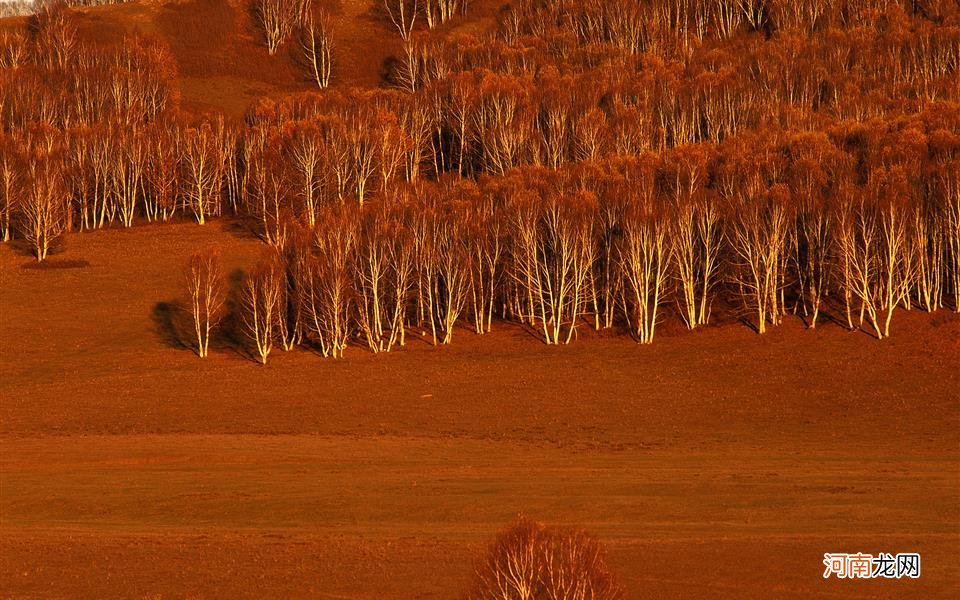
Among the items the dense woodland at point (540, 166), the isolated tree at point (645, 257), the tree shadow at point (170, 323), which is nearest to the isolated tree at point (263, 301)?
the dense woodland at point (540, 166)

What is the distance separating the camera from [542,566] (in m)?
20.9

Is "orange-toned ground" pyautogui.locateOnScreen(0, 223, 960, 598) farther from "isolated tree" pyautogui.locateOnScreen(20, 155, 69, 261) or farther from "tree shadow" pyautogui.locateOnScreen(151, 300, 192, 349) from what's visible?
"isolated tree" pyautogui.locateOnScreen(20, 155, 69, 261)

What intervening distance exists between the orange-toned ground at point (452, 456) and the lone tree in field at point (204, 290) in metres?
2.05

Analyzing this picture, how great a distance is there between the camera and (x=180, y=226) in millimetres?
103750

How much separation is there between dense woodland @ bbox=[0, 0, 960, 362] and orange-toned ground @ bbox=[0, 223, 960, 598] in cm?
326

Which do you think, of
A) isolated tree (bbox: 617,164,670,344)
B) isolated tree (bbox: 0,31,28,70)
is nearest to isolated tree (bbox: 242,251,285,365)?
isolated tree (bbox: 617,164,670,344)

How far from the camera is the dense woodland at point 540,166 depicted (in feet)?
241

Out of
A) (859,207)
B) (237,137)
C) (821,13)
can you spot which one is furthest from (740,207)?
(821,13)

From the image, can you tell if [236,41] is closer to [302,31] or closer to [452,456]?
[302,31]

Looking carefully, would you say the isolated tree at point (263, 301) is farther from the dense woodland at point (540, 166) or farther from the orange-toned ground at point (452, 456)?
the orange-toned ground at point (452, 456)

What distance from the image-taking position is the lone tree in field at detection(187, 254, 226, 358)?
73875 millimetres

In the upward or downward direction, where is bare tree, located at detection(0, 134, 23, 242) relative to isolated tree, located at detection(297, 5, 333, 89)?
downward

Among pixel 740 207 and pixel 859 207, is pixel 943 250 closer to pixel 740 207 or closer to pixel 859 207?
pixel 859 207

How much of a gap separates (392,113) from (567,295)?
40715 mm
